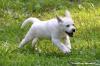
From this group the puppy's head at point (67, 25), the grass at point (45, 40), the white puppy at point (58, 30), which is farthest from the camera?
the white puppy at point (58, 30)

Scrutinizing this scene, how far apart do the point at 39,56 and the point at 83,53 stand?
3.63 ft

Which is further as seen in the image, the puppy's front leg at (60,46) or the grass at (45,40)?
the puppy's front leg at (60,46)

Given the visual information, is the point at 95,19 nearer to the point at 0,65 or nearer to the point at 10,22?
the point at 10,22

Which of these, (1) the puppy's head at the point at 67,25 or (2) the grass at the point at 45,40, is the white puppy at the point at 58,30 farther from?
(2) the grass at the point at 45,40

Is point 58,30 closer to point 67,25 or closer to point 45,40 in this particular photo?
point 67,25

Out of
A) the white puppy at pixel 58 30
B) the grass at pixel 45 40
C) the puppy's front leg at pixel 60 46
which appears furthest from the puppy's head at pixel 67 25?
the grass at pixel 45 40

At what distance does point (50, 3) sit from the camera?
50.6 feet

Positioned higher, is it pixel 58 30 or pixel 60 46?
pixel 58 30

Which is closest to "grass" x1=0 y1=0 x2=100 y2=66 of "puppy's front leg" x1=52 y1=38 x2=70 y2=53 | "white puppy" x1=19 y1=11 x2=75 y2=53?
"puppy's front leg" x1=52 y1=38 x2=70 y2=53

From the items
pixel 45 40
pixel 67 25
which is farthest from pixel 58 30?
pixel 45 40

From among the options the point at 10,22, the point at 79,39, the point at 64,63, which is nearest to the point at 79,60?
the point at 64,63

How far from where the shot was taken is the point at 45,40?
1088cm

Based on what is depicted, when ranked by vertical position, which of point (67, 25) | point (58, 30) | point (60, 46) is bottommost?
point (60, 46)

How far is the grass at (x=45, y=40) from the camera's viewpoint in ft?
28.2
